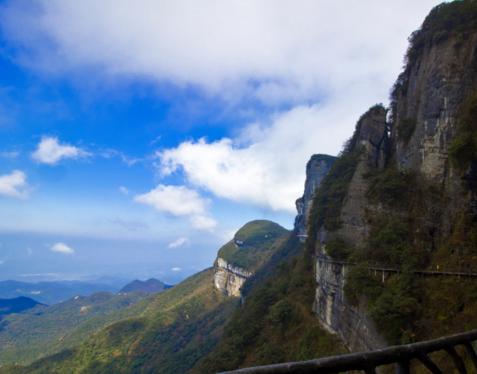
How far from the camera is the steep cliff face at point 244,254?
144188 mm

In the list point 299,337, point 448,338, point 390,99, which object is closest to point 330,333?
point 299,337

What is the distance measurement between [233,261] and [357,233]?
124 m

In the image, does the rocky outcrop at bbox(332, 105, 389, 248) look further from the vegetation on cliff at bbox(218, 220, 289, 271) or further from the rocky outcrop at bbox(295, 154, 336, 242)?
the vegetation on cliff at bbox(218, 220, 289, 271)

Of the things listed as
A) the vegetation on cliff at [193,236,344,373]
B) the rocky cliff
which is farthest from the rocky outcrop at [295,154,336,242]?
the rocky cliff

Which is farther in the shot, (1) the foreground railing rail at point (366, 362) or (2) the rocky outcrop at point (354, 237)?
(2) the rocky outcrop at point (354, 237)

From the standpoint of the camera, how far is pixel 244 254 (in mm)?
157375

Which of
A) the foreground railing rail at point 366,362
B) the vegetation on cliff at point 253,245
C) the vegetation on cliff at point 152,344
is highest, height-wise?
the vegetation on cliff at point 253,245

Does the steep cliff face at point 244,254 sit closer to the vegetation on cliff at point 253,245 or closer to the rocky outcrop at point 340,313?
the vegetation on cliff at point 253,245

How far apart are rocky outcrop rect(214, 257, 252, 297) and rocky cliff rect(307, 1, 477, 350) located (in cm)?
10813

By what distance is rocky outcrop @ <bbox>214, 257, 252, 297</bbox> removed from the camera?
467ft

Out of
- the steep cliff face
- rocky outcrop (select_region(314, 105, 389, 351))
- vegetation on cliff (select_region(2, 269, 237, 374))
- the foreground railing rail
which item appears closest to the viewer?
the foreground railing rail

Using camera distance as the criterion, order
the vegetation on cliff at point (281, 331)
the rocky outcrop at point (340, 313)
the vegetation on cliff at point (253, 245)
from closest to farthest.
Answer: the rocky outcrop at point (340, 313) → the vegetation on cliff at point (281, 331) → the vegetation on cliff at point (253, 245)

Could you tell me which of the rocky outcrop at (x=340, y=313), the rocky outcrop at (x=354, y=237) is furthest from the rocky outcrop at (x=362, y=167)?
the rocky outcrop at (x=340, y=313)

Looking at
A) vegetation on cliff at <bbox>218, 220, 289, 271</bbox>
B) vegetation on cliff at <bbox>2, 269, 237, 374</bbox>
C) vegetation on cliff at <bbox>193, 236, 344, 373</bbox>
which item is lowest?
vegetation on cliff at <bbox>2, 269, 237, 374</bbox>
